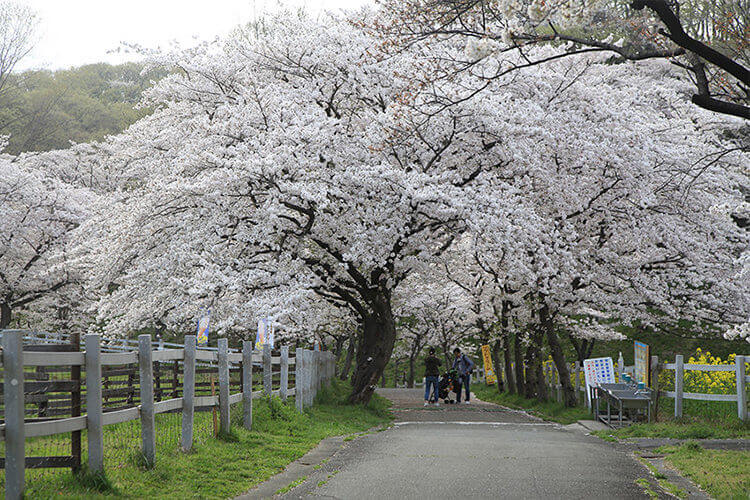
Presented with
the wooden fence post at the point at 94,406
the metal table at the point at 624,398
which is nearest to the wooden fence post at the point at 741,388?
the metal table at the point at 624,398

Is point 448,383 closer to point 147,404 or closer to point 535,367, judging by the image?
point 535,367

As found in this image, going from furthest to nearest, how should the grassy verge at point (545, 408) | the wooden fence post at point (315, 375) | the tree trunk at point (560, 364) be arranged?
the tree trunk at point (560, 364) → the grassy verge at point (545, 408) → the wooden fence post at point (315, 375)

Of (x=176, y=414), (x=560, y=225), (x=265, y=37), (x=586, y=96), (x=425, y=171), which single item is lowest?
(x=176, y=414)

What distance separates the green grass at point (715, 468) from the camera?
24.3ft

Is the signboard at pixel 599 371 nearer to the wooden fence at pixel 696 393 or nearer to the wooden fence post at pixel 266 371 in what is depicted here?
the wooden fence at pixel 696 393

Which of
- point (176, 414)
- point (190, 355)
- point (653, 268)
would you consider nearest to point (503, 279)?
point (653, 268)

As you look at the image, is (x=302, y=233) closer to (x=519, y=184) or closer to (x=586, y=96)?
(x=519, y=184)

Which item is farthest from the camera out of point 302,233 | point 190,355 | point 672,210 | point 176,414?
point 672,210

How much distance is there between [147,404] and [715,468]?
21.5ft

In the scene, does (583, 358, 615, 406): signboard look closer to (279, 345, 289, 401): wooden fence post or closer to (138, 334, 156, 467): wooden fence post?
(279, 345, 289, 401): wooden fence post

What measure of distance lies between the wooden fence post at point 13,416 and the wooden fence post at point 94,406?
871mm

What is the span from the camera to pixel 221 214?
55.3ft

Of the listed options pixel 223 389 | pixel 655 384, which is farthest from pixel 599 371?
pixel 223 389

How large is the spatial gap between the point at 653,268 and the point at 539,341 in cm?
381
